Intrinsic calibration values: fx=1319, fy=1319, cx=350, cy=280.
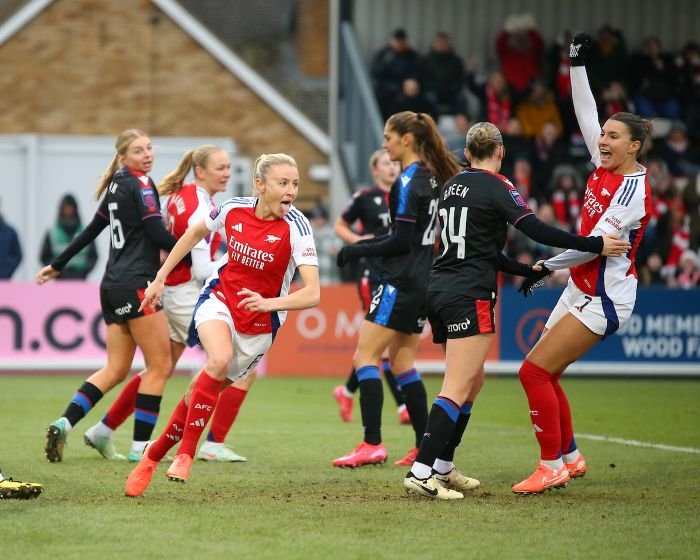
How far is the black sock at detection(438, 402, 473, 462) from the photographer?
7.98 meters

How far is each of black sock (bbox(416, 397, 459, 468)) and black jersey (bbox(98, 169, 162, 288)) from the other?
2.55m

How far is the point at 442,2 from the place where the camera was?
81.0 feet

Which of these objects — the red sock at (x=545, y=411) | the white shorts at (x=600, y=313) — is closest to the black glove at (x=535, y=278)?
the white shorts at (x=600, y=313)

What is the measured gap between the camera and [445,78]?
2244 cm

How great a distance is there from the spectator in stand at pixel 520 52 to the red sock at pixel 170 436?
15.7 metres

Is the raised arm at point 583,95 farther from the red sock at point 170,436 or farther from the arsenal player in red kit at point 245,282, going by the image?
the red sock at point 170,436

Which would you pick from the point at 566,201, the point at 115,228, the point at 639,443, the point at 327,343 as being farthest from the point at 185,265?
the point at 566,201

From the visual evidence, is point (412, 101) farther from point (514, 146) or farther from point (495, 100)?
point (514, 146)

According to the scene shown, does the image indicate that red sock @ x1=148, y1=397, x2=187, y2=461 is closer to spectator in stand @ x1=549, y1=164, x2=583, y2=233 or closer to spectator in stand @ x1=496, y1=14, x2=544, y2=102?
spectator in stand @ x1=549, y1=164, x2=583, y2=233

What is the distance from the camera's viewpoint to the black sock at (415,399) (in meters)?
9.28

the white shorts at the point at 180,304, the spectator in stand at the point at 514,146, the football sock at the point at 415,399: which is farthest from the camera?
A: the spectator in stand at the point at 514,146

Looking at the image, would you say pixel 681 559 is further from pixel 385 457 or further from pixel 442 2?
pixel 442 2

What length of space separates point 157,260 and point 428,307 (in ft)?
7.75

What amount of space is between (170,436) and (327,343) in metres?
10.1
